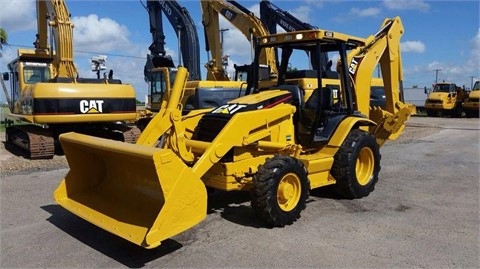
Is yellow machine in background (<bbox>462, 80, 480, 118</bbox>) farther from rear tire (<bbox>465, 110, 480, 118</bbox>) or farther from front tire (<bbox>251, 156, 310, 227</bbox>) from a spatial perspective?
front tire (<bbox>251, 156, 310, 227</bbox>)

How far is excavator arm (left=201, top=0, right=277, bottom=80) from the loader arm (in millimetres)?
10104

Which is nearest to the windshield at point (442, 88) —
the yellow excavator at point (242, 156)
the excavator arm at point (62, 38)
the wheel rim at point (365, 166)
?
the excavator arm at point (62, 38)

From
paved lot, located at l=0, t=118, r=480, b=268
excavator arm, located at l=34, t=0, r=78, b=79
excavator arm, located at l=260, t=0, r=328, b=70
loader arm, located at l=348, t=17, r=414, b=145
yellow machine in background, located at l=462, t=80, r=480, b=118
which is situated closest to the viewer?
paved lot, located at l=0, t=118, r=480, b=268

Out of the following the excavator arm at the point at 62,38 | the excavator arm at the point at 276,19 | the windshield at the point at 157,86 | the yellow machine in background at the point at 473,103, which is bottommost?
the yellow machine in background at the point at 473,103

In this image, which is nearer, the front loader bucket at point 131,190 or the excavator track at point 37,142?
the front loader bucket at point 131,190

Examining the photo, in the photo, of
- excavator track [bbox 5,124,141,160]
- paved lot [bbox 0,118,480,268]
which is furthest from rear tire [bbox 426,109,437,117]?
paved lot [bbox 0,118,480,268]

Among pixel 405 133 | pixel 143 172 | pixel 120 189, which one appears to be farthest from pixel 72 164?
pixel 405 133

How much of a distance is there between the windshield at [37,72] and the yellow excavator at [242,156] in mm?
8052

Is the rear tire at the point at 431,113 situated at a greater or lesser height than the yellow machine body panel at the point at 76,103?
lesser

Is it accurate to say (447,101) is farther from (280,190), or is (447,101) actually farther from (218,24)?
(280,190)

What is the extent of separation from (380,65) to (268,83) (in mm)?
2360

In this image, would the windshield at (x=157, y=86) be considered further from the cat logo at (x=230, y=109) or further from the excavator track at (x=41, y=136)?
the cat logo at (x=230, y=109)

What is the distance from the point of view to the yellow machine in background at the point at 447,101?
30.0m

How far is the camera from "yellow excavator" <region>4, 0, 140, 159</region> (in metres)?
11.0
